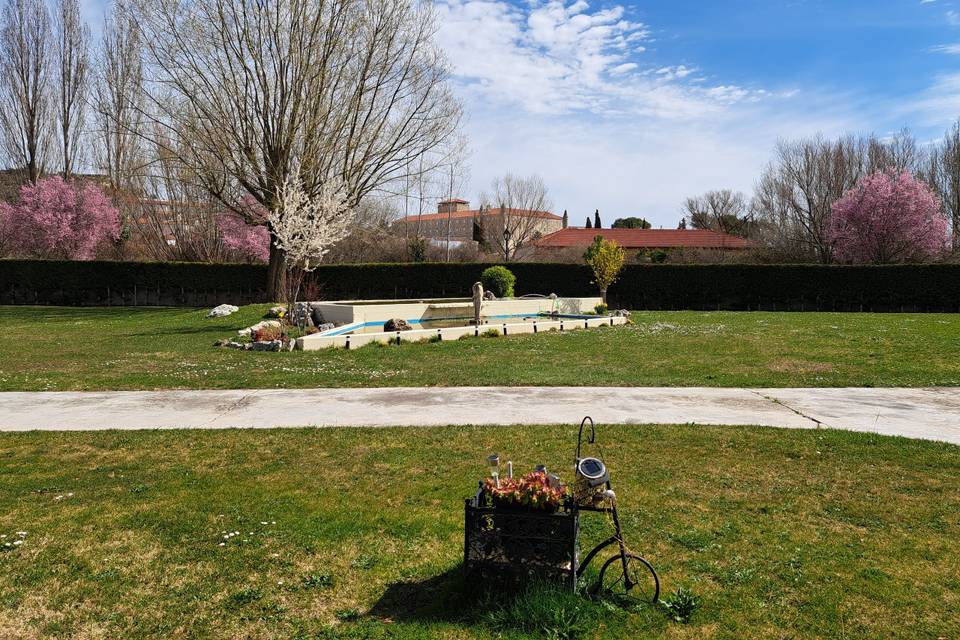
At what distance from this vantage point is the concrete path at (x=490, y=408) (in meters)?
7.58

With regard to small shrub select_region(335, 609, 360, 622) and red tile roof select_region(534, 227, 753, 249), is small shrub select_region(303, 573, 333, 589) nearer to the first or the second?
small shrub select_region(335, 609, 360, 622)

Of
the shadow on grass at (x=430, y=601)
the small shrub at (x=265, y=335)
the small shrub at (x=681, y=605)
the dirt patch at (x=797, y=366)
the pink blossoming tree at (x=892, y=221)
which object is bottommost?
the shadow on grass at (x=430, y=601)

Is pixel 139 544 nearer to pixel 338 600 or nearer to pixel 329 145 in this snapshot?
pixel 338 600

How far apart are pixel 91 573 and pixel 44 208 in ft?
116

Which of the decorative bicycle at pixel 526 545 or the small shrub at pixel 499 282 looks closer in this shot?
the decorative bicycle at pixel 526 545

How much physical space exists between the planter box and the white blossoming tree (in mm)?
16089

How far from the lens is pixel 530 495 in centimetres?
347

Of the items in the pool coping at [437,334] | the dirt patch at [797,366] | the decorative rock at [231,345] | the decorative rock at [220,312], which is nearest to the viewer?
the dirt patch at [797,366]

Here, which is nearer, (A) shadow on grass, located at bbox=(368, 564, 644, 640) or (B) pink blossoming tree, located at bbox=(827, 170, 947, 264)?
(A) shadow on grass, located at bbox=(368, 564, 644, 640)

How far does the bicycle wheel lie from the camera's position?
3562 millimetres

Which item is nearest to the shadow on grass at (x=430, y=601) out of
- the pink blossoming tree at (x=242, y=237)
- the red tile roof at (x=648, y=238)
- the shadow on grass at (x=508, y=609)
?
the shadow on grass at (x=508, y=609)

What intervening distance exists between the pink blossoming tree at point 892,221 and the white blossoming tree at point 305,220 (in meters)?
28.5

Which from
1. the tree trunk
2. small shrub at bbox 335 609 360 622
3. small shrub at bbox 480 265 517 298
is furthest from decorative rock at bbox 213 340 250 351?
small shrub at bbox 335 609 360 622

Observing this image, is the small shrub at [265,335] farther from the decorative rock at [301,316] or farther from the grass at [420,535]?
the grass at [420,535]
